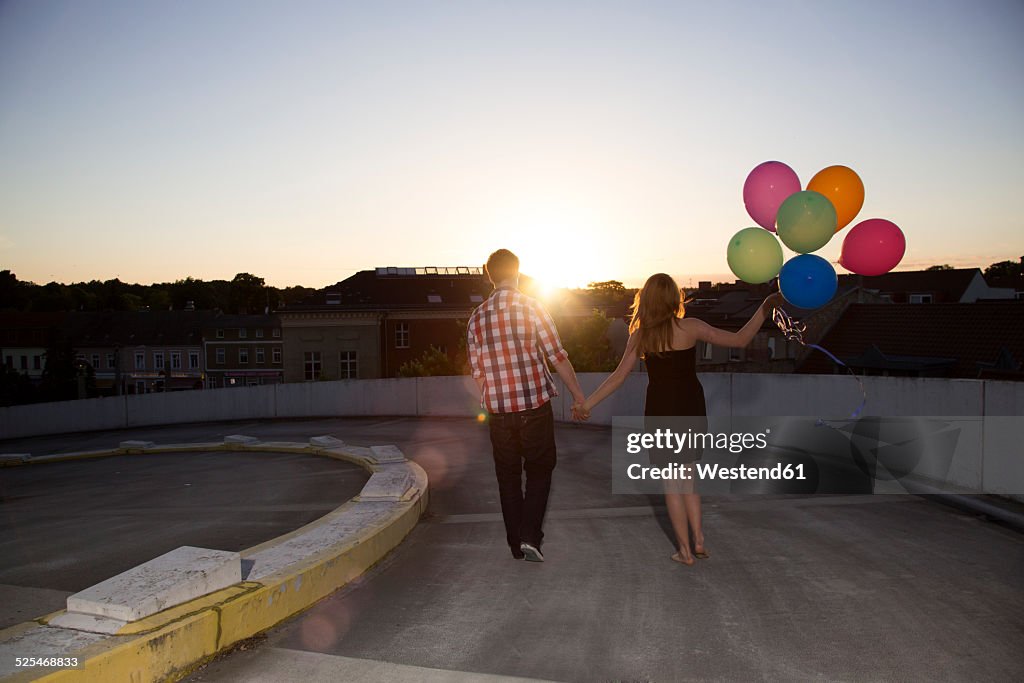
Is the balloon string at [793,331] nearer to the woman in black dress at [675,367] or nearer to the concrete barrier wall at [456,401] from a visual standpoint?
the concrete barrier wall at [456,401]

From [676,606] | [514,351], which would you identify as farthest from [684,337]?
[676,606]

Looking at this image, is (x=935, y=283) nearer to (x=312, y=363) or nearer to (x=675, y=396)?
(x=312, y=363)

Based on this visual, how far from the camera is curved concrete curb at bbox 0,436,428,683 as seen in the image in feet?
9.34

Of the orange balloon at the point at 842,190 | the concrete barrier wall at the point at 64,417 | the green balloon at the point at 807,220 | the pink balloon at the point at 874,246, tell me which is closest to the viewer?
the green balloon at the point at 807,220

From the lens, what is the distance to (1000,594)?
4137mm

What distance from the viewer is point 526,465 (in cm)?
497

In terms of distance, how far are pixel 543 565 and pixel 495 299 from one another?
5.84 ft

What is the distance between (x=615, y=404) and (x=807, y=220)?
877 cm

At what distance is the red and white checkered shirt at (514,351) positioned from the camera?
482cm

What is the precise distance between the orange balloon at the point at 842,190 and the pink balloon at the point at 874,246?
170mm

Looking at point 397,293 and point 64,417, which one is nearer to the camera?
point 64,417

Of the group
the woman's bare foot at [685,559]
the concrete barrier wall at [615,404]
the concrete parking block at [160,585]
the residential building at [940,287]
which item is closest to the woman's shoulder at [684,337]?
the woman's bare foot at [685,559]

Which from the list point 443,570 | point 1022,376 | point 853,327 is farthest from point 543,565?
point 853,327

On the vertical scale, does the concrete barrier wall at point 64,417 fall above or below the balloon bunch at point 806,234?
below
